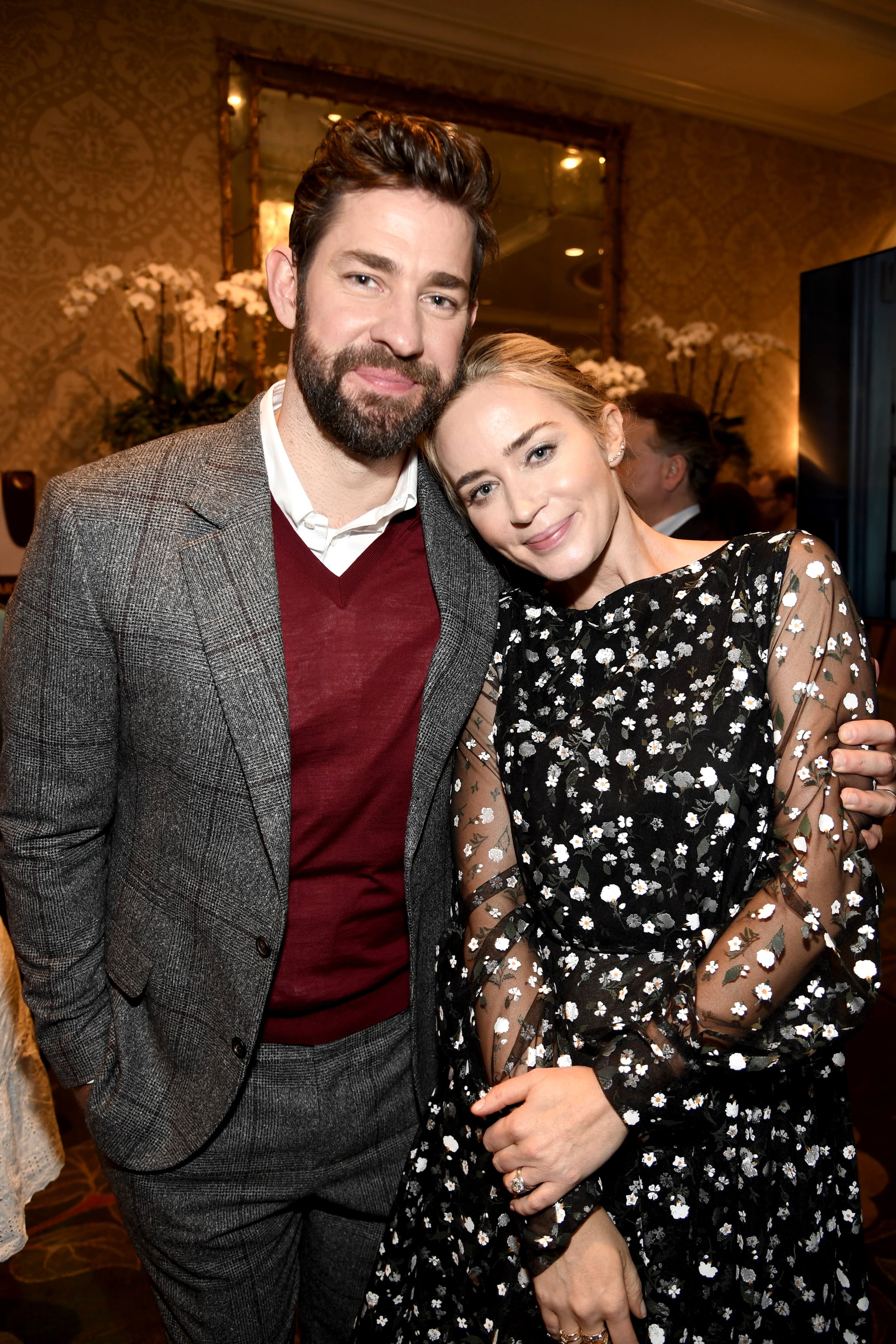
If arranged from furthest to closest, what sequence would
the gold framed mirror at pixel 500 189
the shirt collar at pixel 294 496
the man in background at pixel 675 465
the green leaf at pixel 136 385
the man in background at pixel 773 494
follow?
the man in background at pixel 773 494 < the gold framed mirror at pixel 500 189 < the green leaf at pixel 136 385 < the man in background at pixel 675 465 < the shirt collar at pixel 294 496

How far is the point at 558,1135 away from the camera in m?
1.16

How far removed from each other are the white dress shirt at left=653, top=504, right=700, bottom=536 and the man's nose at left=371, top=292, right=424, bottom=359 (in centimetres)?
244

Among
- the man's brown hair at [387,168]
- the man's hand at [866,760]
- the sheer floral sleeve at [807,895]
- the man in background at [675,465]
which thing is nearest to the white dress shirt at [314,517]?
the man's brown hair at [387,168]

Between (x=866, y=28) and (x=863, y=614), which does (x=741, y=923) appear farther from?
(x=866, y=28)

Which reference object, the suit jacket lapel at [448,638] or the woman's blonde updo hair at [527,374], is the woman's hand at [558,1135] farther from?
the woman's blonde updo hair at [527,374]

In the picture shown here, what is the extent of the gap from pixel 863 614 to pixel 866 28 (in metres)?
4.18

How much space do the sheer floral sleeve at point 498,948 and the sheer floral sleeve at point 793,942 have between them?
0.42ft

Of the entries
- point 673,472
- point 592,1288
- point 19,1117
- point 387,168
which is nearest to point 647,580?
point 387,168

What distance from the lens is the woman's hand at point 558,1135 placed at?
115cm

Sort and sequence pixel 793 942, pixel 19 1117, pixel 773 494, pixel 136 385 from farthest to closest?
1. pixel 773 494
2. pixel 136 385
3. pixel 19 1117
4. pixel 793 942

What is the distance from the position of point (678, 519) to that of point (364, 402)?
2.52 m

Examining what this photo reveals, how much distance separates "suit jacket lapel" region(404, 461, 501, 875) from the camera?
4.46 feet

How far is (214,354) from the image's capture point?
13.8ft

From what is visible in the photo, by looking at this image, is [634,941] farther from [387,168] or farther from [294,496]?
[387,168]
